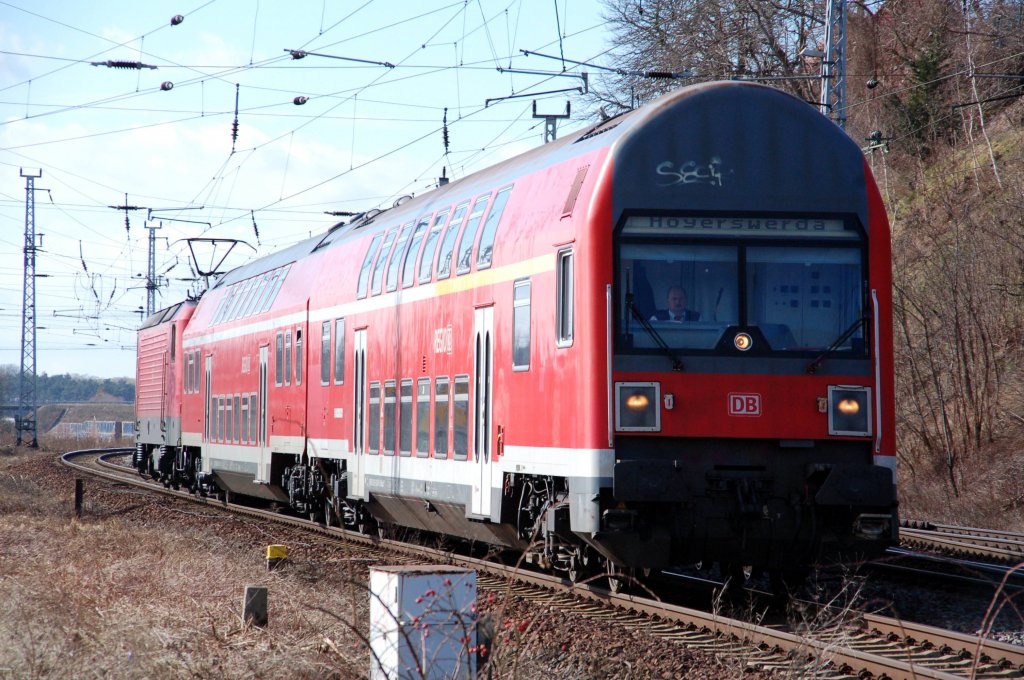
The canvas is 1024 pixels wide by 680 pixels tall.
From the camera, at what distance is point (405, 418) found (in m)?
14.4

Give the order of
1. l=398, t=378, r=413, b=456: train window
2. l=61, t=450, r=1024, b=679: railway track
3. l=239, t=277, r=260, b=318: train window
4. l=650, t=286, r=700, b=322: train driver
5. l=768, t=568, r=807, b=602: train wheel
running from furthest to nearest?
l=239, t=277, r=260, b=318: train window → l=398, t=378, r=413, b=456: train window → l=768, t=568, r=807, b=602: train wheel → l=650, t=286, r=700, b=322: train driver → l=61, t=450, r=1024, b=679: railway track

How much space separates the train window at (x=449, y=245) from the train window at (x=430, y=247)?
0.21 m

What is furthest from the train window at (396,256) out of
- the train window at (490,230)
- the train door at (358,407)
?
the train window at (490,230)

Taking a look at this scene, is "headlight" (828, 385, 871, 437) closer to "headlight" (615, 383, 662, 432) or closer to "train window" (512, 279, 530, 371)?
"headlight" (615, 383, 662, 432)

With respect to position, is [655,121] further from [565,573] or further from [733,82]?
[565,573]

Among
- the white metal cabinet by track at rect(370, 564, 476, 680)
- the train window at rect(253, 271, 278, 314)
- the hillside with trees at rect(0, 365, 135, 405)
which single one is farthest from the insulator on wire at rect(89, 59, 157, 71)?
the hillside with trees at rect(0, 365, 135, 405)

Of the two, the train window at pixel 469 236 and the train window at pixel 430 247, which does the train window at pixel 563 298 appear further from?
the train window at pixel 430 247

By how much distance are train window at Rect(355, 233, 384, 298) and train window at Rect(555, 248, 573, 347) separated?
229 inches

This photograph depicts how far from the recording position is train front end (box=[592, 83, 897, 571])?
9727 mm

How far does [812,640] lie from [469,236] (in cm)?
624

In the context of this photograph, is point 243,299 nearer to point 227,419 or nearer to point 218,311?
point 218,311

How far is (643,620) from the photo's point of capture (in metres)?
9.87

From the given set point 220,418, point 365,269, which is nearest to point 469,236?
point 365,269

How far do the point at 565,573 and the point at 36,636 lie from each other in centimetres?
596
